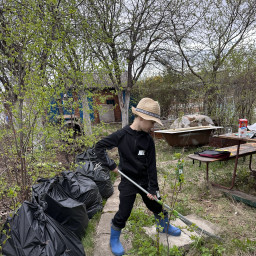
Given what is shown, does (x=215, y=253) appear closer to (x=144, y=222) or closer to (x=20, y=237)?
(x=144, y=222)

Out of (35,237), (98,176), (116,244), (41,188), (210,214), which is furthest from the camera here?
(98,176)

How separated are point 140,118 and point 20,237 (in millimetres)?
1463

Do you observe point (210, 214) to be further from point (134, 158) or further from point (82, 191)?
point (82, 191)

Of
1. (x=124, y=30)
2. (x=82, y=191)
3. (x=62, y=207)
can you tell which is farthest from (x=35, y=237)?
(x=124, y=30)

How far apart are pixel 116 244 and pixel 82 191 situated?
30.6 inches

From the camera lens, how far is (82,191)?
2.49m

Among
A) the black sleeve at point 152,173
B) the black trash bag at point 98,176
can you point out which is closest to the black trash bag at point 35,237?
the black sleeve at point 152,173

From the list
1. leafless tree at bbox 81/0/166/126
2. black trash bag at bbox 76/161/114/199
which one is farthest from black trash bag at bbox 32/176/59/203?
leafless tree at bbox 81/0/166/126

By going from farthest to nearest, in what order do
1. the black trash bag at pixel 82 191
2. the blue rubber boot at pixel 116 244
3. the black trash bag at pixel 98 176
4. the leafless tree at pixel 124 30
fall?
1. the leafless tree at pixel 124 30
2. the black trash bag at pixel 98 176
3. the black trash bag at pixel 82 191
4. the blue rubber boot at pixel 116 244

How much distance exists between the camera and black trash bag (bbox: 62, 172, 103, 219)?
97.5 inches

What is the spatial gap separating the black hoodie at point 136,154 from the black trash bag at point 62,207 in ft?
2.23

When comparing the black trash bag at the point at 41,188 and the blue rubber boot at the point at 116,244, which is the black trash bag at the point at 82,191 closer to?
the black trash bag at the point at 41,188

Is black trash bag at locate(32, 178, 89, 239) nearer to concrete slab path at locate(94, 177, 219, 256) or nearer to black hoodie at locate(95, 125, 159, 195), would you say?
concrete slab path at locate(94, 177, 219, 256)

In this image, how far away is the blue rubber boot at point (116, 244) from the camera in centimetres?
194
